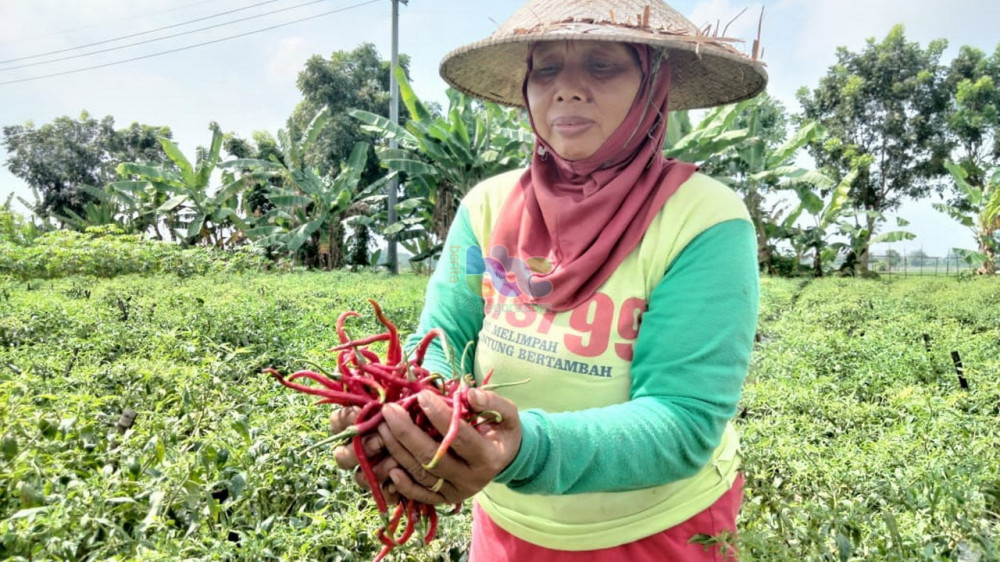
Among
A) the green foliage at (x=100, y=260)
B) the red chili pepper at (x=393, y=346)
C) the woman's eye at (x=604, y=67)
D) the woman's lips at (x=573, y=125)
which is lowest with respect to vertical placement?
the green foliage at (x=100, y=260)

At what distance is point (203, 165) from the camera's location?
16.9 metres

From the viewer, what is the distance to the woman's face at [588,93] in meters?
1.40

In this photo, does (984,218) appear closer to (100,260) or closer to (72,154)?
(100,260)

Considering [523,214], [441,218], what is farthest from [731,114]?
[523,214]

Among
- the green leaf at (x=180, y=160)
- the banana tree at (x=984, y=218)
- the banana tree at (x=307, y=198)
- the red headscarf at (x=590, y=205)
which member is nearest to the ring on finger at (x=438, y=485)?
the red headscarf at (x=590, y=205)

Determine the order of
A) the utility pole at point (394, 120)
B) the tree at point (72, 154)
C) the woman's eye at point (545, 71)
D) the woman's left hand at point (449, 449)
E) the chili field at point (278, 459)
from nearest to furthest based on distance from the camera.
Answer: the woman's left hand at point (449, 449)
the woman's eye at point (545, 71)
the chili field at point (278, 459)
the utility pole at point (394, 120)
the tree at point (72, 154)

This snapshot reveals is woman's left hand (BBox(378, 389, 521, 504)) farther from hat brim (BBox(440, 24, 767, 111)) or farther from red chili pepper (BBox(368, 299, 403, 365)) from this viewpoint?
hat brim (BBox(440, 24, 767, 111))

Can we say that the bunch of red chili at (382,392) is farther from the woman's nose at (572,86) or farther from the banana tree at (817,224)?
the banana tree at (817,224)

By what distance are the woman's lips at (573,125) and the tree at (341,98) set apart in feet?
69.8

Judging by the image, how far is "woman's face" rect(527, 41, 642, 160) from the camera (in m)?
1.40

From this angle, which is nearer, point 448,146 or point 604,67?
point 604,67

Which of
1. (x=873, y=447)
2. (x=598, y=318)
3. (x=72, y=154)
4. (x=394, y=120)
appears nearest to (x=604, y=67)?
(x=598, y=318)

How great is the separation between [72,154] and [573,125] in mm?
31711

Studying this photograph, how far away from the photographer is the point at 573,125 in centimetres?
141
